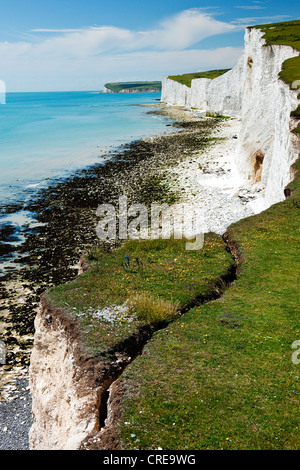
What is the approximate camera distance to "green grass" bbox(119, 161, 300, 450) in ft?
21.6

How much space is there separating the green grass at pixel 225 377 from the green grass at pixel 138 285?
2.80ft

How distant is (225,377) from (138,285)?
16.6 feet

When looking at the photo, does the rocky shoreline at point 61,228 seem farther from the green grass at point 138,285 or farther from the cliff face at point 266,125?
the cliff face at point 266,125

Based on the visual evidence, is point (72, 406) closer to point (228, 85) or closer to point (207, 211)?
point (207, 211)

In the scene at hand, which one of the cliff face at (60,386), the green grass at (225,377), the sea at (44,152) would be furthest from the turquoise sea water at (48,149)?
the green grass at (225,377)

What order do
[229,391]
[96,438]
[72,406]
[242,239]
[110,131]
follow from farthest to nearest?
1. [110,131]
2. [242,239]
3. [72,406]
4. [229,391]
5. [96,438]

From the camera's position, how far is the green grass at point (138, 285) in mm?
10188

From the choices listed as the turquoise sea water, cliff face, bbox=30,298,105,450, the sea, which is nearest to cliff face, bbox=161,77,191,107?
the turquoise sea water

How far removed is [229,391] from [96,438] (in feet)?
9.78

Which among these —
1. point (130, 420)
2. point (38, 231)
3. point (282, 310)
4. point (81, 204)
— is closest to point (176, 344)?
point (130, 420)

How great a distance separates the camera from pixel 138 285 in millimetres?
12305

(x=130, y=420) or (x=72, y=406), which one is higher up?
(x=130, y=420)

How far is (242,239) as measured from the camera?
1587 cm

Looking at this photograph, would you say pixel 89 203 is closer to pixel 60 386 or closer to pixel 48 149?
pixel 60 386
